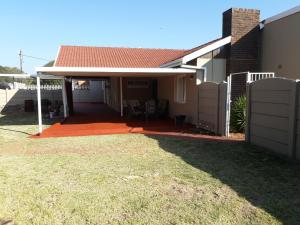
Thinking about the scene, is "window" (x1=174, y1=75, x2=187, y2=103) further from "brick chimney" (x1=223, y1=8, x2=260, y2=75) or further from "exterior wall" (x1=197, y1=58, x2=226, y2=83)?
"brick chimney" (x1=223, y1=8, x2=260, y2=75)

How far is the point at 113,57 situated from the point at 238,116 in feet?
38.6

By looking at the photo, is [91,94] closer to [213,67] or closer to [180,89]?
[180,89]

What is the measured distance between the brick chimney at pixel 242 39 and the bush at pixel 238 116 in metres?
2.17

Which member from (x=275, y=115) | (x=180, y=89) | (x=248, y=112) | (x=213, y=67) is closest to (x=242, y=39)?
(x=213, y=67)

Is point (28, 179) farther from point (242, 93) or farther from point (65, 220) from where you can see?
point (242, 93)

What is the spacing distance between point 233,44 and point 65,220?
10.3 metres

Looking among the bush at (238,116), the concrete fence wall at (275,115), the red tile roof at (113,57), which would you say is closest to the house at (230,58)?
the bush at (238,116)

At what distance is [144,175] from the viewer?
604cm

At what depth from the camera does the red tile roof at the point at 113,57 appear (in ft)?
59.8

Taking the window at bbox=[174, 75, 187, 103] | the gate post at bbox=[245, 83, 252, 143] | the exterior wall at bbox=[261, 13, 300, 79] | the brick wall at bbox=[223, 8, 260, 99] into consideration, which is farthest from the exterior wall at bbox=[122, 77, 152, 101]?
the gate post at bbox=[245, 83, 252, 143]

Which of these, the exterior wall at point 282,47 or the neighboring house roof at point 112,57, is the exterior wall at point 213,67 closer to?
the exterior wall at point 282,47

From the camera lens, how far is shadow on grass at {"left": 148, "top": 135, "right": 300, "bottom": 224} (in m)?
4.53

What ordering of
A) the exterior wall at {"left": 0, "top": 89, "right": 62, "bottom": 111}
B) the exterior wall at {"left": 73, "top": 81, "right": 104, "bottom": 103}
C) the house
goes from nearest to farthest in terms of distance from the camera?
the house < the exterior wall at {"left": 0, "top": 89, "right": 62, "bottom": 111} < the exterior wall at {"left": 73, "top": 81, "right": 104, "bottom": 103}

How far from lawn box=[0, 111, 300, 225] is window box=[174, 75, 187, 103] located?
551cm
